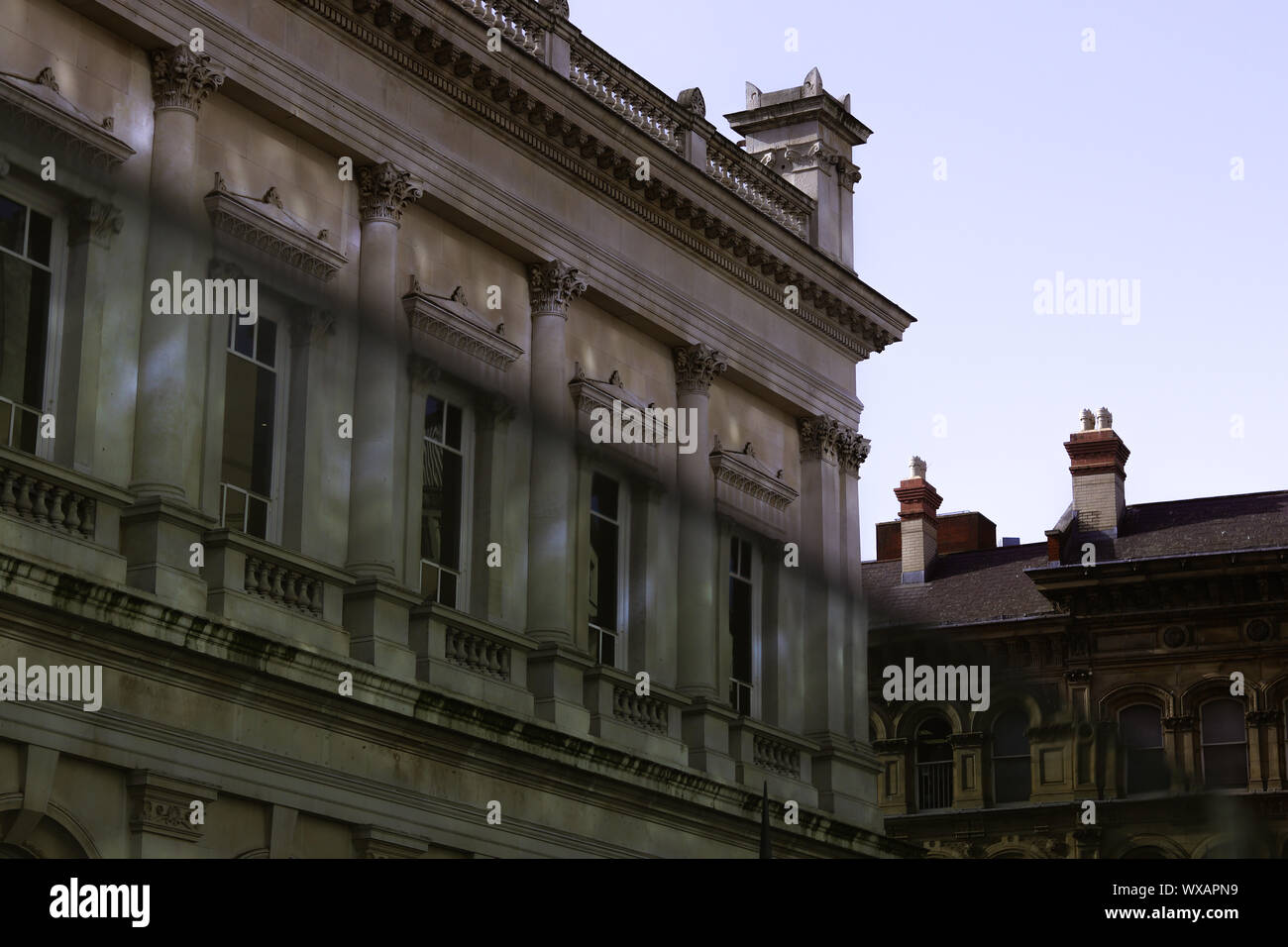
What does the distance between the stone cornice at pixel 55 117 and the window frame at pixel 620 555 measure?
8.69 m

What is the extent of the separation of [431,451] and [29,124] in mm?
6866

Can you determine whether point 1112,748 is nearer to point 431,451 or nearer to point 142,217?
point 431,451

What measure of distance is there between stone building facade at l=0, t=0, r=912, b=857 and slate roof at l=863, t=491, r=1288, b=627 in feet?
55.7

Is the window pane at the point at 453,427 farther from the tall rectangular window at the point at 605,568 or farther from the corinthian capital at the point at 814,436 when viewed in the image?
the corinthian capital at the point at 814,436

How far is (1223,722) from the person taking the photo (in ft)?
158

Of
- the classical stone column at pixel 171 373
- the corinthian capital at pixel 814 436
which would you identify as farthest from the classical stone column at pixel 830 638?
the classical stone column at pixel 171 373

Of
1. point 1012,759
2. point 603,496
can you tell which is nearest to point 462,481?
point 603,496

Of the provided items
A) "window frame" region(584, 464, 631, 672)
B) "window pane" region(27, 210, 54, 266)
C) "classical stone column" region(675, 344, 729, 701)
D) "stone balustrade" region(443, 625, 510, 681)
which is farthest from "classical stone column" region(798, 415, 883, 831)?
"window pane" region(27, 210, 54, 266)

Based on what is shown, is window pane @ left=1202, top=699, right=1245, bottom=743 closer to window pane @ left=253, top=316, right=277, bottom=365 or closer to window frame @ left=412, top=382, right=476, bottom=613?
window frame @ left=412, top=382, right=476, bottom=613

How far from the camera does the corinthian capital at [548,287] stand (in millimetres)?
28578

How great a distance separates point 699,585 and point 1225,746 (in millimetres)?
20776

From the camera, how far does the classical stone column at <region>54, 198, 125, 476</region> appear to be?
851 inches
